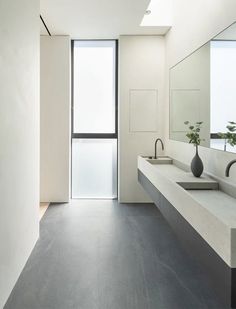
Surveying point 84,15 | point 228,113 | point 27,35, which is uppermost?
point 84,15

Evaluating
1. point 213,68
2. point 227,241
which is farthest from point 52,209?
point 227,241

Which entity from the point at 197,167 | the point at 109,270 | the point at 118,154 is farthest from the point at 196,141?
A: the point at 118,154

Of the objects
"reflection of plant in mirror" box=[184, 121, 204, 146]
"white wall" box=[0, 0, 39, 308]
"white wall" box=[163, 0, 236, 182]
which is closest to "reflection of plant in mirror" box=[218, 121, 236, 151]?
"white wall" box=[163, 0, 236, 182]

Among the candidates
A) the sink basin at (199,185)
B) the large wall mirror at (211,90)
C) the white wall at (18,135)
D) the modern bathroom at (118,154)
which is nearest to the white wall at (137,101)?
the modern bathroom at (118,154)

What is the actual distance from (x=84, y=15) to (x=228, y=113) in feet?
8.99

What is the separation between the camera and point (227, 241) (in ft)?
5.68

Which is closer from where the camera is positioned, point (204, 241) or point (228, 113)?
point (204, 241)

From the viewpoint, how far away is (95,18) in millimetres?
4855

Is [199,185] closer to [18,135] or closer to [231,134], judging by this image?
[231,134]

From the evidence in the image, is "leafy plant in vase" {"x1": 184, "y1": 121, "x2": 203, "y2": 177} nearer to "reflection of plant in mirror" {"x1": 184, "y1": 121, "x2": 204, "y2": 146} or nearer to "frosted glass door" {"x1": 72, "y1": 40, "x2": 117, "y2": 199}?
"reflection of plant in mirror" {"x1": 184, "y1": 121, "x2": 204, "y2": 146}

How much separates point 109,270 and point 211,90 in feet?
6.70

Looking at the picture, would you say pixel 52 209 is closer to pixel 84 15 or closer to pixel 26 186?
pixel 26 186

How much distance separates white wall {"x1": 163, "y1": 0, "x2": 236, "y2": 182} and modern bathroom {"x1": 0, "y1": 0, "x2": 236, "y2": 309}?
2 centimetres

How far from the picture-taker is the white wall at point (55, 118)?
5.76 metres
